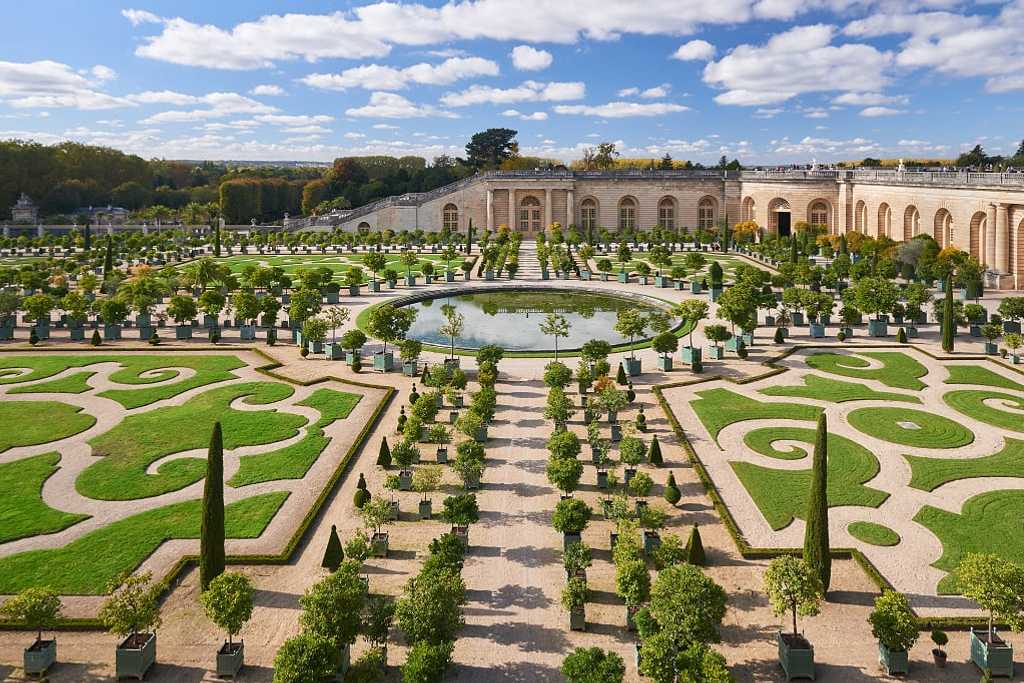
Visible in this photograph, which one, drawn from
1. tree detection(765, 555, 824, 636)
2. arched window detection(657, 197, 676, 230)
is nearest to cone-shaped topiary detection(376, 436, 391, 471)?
tree detection(765, 555, 824, 636)

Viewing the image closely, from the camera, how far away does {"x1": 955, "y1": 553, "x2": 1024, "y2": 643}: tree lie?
14.5m

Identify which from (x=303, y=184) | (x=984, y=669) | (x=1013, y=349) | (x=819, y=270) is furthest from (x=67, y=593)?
(x=303, y=184)

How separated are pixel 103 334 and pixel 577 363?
28862 mm

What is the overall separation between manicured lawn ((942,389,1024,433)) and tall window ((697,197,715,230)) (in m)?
68.9

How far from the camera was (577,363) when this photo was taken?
37.9m

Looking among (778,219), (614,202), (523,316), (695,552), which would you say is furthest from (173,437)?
(778,219)

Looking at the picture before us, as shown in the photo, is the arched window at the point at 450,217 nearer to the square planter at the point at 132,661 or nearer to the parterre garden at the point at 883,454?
the parterre garden at the point at 883,454

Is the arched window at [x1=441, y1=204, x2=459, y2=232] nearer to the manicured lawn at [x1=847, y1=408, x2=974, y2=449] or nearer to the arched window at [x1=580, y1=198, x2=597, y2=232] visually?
the arched window at [x1=580, y1=198, x2=597, y2=232]

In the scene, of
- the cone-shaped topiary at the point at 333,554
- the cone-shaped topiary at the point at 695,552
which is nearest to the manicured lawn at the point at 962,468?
the cone-shaped topiary at the point at 695,552

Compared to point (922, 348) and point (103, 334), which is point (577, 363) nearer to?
point (922, 348)

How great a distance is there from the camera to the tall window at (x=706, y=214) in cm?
9881

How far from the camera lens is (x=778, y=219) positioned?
9056 cm

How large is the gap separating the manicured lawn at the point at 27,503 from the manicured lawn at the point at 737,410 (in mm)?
21046

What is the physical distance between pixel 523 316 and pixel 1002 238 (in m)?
34.6
